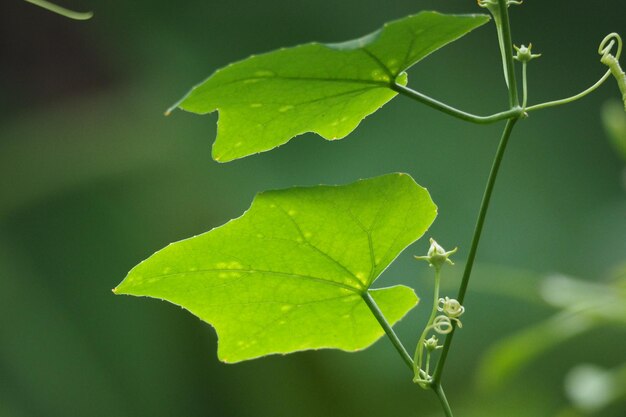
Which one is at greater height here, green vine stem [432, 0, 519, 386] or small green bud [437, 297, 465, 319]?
green vine stem [432, 0, 519, 386]

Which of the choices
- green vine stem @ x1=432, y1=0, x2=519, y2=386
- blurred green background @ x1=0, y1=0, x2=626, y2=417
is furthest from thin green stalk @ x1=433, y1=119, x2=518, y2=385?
blurred green background @ x1=0, y1=0, x2=626, y2=417

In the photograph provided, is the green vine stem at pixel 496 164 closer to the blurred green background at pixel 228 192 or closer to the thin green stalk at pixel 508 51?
the thin green stalk at pixel 508 51

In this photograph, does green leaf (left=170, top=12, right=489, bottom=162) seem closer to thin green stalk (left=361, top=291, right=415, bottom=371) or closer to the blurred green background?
thin green stalk (left=361, top=291, right=415, bottom=371)

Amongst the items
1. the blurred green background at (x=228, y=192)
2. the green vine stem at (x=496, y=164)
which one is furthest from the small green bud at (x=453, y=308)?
the blurred green background at (x=228, y=192)

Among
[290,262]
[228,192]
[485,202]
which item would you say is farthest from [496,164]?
[228,192]

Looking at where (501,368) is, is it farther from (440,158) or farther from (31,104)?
(31,104)

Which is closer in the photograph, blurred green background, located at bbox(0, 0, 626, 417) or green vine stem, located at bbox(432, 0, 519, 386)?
green vine stem, located at bbox(432, 0, 519, 386)

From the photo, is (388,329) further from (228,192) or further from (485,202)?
(228,192)
